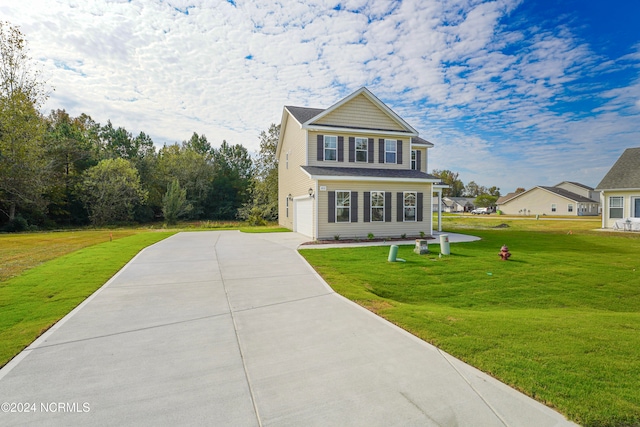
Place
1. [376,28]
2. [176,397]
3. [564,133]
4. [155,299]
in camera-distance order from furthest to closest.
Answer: [564,133] → [376,28] → [155,299] → [176,397]

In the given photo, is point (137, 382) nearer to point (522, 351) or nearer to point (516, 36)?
point (522, 351)

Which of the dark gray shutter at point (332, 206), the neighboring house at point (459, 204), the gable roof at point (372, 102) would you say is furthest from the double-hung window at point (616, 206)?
the neighboring house at point (459, 204)

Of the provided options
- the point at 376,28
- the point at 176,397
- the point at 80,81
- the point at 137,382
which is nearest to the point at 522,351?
the point at 176,397

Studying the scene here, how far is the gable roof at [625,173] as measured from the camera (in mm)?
21859

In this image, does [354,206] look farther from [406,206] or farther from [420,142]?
[420,142]

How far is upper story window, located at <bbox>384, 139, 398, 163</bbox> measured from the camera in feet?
60.5

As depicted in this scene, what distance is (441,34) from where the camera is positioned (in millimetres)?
13648

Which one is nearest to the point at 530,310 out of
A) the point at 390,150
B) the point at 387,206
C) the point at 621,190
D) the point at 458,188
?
the point at 387,206

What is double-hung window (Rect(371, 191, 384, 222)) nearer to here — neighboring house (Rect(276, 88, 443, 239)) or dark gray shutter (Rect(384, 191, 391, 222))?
neighboring house (Rect(276, 88, 443, 239))

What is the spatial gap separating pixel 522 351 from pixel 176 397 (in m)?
3.94

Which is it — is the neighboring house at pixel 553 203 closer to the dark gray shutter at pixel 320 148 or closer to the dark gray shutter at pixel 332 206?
the dark gray shutter at pixel 320 148

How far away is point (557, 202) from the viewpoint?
5116 cm

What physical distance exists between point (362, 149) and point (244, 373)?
1604cm

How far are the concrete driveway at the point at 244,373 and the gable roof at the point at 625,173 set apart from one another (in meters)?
27.2
